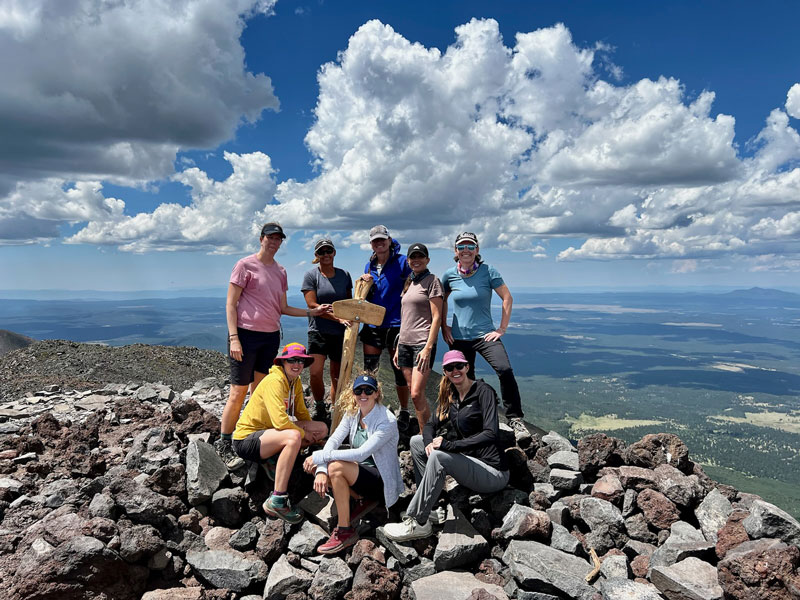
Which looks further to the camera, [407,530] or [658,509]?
[658,509]

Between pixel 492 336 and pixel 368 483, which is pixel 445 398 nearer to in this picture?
pixel 492 336

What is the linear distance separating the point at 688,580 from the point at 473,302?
492 centimetres

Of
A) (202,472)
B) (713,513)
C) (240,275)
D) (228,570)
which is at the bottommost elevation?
(228,570)

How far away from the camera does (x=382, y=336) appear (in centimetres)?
863

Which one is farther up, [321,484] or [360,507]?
[321,484]

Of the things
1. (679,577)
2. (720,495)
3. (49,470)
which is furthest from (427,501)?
(49,470)

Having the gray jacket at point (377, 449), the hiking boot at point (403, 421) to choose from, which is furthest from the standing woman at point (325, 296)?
the gray jacket at point (377, 449)

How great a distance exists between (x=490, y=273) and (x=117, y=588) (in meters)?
7.35

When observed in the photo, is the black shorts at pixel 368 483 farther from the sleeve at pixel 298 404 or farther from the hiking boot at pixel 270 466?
the hiking boot at pixel 270 466

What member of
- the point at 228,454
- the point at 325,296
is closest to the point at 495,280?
the point at 325,296

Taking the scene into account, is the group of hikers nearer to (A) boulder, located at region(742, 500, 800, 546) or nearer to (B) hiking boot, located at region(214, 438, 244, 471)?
(B) hiking boot, located at region(214, 438, 244, 471)

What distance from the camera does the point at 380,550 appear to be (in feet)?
22.4

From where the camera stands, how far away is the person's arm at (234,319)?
7.63 m

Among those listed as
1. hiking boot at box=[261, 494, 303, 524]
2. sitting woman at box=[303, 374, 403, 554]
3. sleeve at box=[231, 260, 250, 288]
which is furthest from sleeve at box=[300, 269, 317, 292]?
hiking boot at box=[261, 494, 303, 524]
